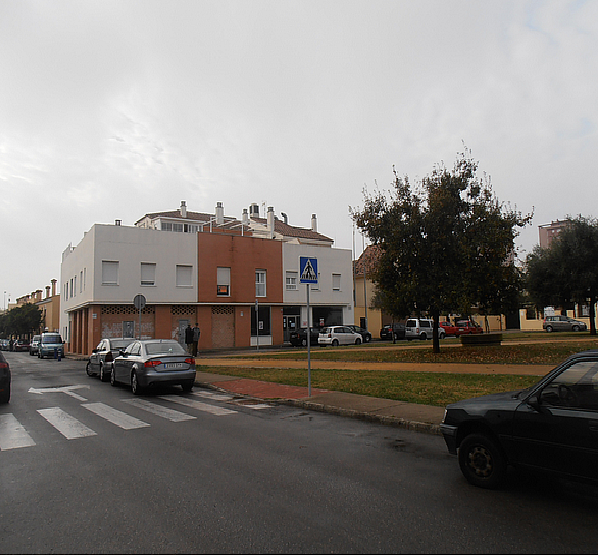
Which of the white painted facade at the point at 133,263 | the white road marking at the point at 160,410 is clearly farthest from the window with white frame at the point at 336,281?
the white road marking at the point at 160,410

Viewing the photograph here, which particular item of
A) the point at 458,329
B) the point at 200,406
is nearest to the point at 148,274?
the point at 200,406

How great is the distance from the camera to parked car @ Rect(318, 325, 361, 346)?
120 ft

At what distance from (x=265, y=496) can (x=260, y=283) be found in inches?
1438

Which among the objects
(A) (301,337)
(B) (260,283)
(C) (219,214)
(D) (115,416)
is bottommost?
(D) (115,416)

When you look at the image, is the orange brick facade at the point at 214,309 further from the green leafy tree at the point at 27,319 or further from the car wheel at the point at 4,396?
the green leafy tree at the point at 27,319

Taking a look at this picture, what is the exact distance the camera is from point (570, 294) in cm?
3094

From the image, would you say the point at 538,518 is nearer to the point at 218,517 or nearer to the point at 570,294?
the point at 218,517

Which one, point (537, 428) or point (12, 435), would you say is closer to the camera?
point (537, 428)

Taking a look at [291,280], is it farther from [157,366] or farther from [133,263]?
[157,366]

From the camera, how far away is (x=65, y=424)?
9.16 meters

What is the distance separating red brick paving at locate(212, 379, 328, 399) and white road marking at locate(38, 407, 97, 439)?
421 centimetres

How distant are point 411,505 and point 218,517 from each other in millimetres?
→ 1778

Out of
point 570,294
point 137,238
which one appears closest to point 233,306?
point 137,238

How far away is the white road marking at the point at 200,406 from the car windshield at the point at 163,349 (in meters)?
1.33
